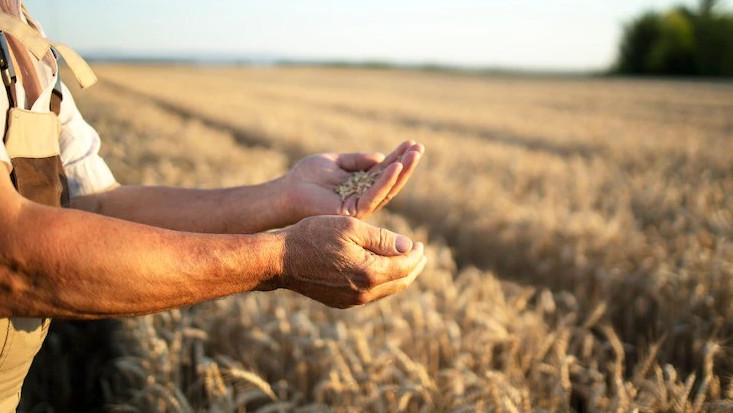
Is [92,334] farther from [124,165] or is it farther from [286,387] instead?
[124,165]

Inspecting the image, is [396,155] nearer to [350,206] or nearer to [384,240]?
[350,206]

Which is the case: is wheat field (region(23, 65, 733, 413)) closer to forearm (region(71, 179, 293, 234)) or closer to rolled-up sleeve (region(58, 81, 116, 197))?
forearm (region(71, 179, 293, 234))

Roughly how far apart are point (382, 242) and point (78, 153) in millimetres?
939

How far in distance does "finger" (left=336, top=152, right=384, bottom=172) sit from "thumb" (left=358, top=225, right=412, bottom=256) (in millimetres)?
551

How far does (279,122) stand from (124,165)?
5017 mm

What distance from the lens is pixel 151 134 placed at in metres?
8.56

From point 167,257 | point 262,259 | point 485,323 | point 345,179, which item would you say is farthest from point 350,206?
point 485,323

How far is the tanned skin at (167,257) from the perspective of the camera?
3.05ft

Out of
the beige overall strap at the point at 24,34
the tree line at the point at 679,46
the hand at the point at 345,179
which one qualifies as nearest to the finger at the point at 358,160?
the hand at the point at 345,179

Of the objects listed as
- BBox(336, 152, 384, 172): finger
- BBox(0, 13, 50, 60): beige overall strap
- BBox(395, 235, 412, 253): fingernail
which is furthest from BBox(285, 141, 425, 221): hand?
BBox(0, 13, 50, 60): beige overall strap

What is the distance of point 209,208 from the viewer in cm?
170

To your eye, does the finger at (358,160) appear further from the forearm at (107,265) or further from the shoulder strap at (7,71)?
the shoulder strap at (7,71)

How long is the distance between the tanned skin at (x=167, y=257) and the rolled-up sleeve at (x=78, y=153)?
0.04 m

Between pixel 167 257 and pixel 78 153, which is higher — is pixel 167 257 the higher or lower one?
the lower one
